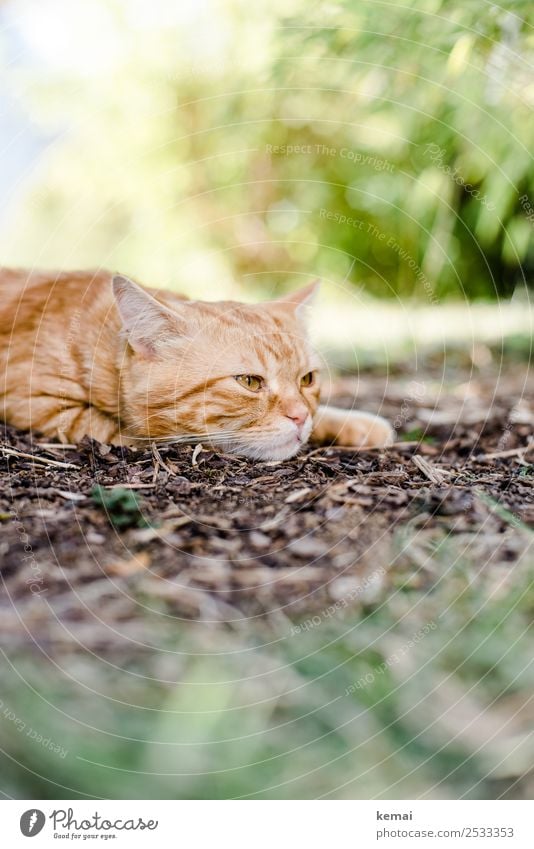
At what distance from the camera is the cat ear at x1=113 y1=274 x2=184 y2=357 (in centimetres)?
244

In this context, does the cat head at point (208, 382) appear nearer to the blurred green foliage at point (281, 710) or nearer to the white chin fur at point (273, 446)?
the white chin fur at point (273, 446)

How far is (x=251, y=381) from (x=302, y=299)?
22.1 inches

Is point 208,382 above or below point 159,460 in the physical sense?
above

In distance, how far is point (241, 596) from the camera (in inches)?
75.2

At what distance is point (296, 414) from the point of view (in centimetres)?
254

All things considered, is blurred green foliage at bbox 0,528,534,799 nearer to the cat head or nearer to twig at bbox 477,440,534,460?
the cat head

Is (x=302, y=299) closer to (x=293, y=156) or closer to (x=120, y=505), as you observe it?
(x=120, y=505)

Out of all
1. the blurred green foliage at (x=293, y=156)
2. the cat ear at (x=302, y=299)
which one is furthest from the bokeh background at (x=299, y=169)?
the cat ear at (x=302, y=299)

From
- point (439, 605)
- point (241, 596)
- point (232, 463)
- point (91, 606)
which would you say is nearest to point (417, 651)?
point (439, 605)

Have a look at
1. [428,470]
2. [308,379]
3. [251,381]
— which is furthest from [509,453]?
[251,381]

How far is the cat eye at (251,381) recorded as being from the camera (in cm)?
258

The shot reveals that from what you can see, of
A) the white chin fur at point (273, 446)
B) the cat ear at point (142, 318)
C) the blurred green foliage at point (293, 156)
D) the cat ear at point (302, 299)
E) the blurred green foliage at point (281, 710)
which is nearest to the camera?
the blurred green foliage at point (281, 710)

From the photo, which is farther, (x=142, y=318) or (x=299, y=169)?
(x=299, y=169)
